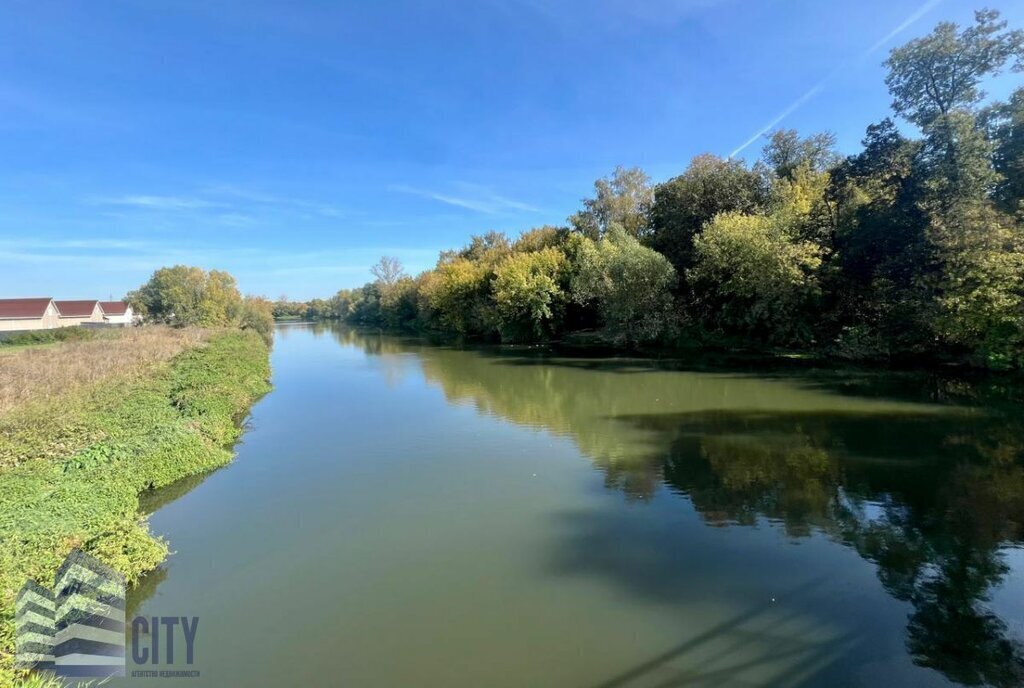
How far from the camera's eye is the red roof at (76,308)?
62.8m

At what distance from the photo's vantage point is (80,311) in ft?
210

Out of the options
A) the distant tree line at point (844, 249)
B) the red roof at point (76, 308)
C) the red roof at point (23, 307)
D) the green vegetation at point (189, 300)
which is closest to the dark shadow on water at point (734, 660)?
the distant tree line at point (844, 249)

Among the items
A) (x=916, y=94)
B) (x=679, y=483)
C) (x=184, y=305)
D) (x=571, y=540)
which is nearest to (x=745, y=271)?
(x=916, y=94)

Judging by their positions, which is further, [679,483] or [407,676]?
[679,483]

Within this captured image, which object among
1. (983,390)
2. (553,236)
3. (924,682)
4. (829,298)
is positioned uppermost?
(553,236)

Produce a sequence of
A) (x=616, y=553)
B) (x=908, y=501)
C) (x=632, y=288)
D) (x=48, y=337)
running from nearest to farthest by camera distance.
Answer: (x=616, y=553) < (x=908, y=501) < (x=632, y=288) < (x=48, y=337)

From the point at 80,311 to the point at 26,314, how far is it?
13838 millimetres

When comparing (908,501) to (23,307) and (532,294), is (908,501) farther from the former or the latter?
(23,307)

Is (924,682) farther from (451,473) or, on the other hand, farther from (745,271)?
(745,271)

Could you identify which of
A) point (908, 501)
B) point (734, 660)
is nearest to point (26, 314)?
point (734, 660)

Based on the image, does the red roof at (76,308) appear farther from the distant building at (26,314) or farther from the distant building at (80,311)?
the distant building at (26,314)

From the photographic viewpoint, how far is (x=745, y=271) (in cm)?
2695

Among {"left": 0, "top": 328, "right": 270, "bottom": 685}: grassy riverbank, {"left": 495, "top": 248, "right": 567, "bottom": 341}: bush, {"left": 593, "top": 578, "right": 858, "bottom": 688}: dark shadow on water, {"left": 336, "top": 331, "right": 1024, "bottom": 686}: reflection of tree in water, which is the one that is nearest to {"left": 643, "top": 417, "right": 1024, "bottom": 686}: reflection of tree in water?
{"left": 336, "top": 331, "right": 1024, "bottom": 686}: reflection of tree in water

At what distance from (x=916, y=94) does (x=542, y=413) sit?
2094 cm
